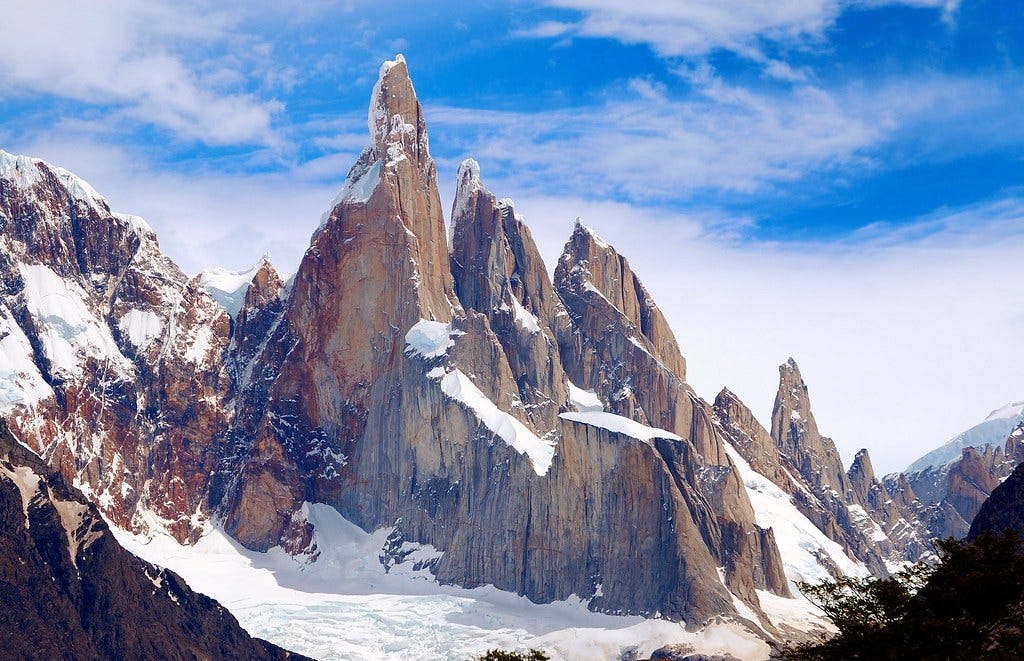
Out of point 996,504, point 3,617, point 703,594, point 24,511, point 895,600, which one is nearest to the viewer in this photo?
point 895,600

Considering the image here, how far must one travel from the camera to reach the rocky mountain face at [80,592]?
178m

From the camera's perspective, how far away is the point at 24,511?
18788cm

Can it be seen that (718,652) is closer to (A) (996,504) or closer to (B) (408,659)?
(B) (408,659)

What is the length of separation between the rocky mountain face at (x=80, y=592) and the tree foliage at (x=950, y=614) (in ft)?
428

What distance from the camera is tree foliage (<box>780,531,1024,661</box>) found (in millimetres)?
58906

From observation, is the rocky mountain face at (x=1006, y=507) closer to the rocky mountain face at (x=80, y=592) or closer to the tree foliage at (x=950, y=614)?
the tree foliage at (x=950, y=614)

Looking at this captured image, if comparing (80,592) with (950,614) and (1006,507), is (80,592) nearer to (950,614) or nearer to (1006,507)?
(1006,507)

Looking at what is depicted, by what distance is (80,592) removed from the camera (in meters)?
186

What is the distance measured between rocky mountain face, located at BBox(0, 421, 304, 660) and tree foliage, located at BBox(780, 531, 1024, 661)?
130m

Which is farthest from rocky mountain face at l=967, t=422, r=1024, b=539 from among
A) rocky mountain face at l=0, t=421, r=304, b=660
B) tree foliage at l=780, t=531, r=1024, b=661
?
rocky mountain face at l=0, t=421, r=304, b=660

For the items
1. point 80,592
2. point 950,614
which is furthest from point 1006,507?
point 80,592

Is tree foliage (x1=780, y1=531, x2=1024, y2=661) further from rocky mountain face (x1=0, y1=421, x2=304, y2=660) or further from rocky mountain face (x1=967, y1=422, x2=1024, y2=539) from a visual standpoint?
rocky mountain face (x1=0, y1=421, x2=304, y2=660)

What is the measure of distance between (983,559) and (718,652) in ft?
442

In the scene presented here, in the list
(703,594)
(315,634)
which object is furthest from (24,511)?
(703,594)
